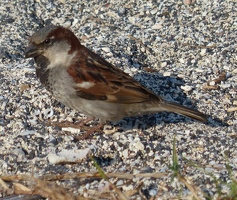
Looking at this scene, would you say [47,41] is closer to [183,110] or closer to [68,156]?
[68,156]

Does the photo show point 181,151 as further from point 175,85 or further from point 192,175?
point 175,85

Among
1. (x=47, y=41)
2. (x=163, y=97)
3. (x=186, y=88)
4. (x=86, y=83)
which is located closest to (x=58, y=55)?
(x=47, y=41)

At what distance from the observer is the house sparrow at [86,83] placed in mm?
4348

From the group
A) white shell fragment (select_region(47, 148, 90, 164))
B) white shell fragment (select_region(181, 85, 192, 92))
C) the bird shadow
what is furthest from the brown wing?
white shell fragment (select_region(181, 85, 192, 92))

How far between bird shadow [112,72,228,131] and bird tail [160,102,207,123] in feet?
0.58

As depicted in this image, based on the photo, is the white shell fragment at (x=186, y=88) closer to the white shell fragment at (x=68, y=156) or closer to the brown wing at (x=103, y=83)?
the brown wing at (x=103, y=83)

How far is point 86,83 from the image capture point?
4.36m

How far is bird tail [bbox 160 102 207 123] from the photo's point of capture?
14.4 feet

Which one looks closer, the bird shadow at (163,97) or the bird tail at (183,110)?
the bird tail at (183,110)

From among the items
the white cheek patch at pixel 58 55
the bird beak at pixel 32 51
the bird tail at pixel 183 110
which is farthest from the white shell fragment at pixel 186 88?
the bird beak at pixel 32 51

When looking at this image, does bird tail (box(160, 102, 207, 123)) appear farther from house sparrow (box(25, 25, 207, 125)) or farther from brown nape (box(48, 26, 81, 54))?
brown nape (box(48, 26, 81, 54))

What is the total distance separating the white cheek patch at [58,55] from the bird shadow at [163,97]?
0.67 meters

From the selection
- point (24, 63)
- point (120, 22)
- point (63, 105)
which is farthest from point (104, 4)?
point (63, 105)

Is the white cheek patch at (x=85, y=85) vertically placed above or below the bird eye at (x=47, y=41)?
below
